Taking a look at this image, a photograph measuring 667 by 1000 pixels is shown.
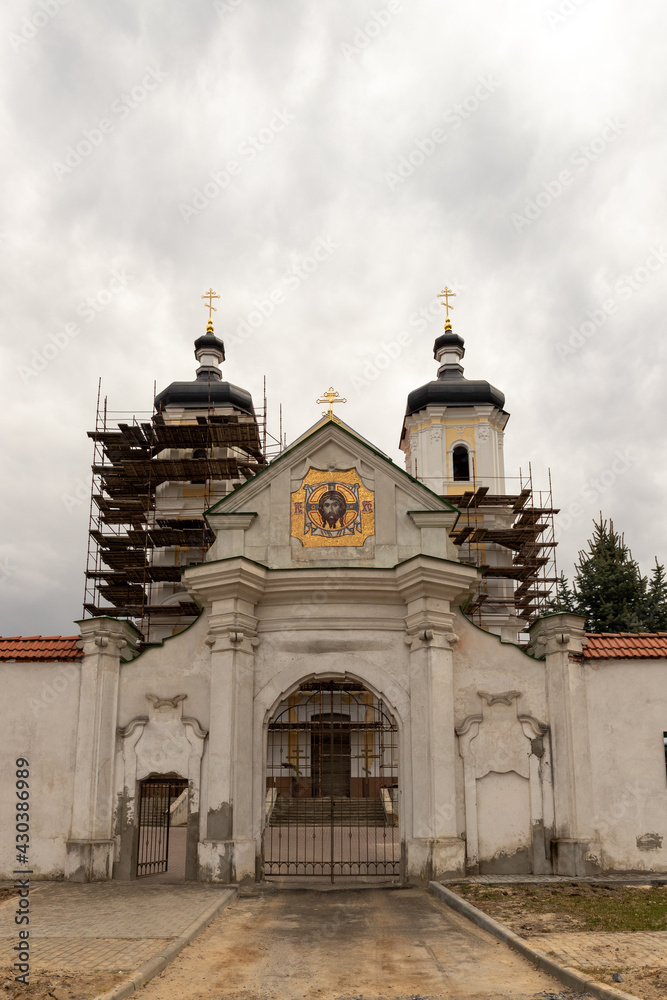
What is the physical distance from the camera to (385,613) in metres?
16.4

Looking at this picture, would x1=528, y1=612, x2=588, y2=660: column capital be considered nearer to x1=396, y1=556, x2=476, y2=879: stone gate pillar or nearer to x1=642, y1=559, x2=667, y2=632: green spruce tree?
x1=396, y1=556, x2=476, y2=879: stone gate pillar

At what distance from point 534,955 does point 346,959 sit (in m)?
2.06

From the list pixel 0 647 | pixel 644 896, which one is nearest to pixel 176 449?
pixel 0 647

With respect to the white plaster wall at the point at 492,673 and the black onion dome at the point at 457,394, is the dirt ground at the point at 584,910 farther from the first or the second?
the black onion dome at the point at 457,394

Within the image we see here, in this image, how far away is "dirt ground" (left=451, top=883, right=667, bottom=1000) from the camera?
332 inches

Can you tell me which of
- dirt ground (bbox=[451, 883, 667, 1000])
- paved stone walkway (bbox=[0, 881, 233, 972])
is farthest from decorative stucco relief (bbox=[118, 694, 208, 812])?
dirt ground (bbox=[451, 883, 667, 1000])

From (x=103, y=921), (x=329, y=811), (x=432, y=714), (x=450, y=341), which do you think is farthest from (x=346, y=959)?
(x=450, y=341)

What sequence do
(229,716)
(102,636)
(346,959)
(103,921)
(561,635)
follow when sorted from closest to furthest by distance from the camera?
(346,959), (103,921), (229,716), (561,635), (102,636)

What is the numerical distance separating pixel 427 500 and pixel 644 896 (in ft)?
25.0

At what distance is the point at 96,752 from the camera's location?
15.8m

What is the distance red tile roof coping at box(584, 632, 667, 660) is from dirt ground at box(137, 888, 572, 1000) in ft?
18.0

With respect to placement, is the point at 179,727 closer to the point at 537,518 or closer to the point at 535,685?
the point at 535,685

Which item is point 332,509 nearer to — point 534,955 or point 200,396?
point 534,955

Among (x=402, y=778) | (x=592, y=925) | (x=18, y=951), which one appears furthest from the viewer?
(x=402, y=778)
